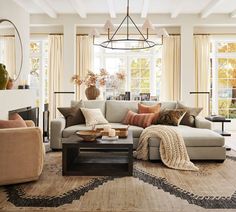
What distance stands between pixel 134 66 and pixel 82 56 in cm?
146

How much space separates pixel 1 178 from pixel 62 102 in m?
5.04

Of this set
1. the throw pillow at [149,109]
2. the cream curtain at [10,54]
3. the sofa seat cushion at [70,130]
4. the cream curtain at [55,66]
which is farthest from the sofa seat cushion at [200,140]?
the cream curtain at [55,66]

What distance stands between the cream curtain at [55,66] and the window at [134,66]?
983mm

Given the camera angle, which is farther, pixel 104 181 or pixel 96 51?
pixel 96 51

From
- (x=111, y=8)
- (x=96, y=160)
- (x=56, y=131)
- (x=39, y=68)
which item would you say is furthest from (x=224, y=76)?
(x=96, y=160)

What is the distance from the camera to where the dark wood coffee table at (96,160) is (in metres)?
3.99

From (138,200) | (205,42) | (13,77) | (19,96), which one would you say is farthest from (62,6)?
(138,200)

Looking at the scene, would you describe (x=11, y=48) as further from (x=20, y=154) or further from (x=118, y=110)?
(x=20, y=154)

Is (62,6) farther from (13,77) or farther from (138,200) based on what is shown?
(138,200)

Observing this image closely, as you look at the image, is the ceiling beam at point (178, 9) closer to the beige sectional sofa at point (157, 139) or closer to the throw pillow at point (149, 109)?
the beige sectional sofa at point (157, 139)

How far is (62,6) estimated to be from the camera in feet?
24.2

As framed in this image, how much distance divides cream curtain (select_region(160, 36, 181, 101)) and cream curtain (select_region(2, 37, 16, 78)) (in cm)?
390

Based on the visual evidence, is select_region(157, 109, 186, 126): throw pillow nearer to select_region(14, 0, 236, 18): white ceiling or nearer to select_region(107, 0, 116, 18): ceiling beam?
select_region(14, 0, 236, 18): white ceiling

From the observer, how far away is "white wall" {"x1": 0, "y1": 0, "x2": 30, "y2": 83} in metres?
5.94
